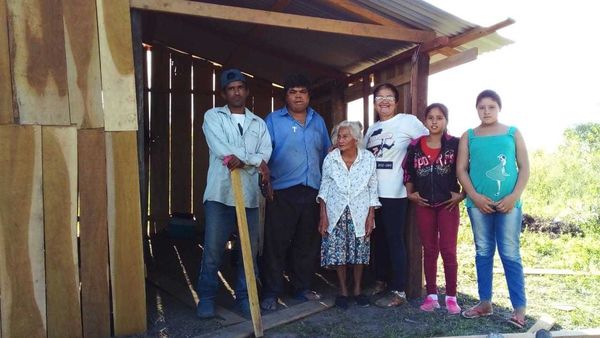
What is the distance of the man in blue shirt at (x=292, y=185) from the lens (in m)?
4.15

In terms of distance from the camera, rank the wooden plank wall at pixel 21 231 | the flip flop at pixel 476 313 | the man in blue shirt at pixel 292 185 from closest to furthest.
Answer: the wooden plank wall at pixel 21 231 → the flip flop at pixel 476 313 → the man in blue shirt at pixel 292 185

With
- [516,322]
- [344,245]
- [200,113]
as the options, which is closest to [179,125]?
[200,113]

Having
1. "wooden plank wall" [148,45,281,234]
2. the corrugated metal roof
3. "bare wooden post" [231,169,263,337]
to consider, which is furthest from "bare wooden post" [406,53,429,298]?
"wooden plank wall" [148,45,281,234]

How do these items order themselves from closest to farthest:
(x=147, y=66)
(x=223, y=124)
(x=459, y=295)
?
(x=223, y=124) < (x=459, y=295) < (x=147, y=66)

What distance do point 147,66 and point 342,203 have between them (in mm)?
5208

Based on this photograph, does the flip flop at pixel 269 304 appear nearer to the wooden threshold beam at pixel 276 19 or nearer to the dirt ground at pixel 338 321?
the dirt ground at pixel 338 321

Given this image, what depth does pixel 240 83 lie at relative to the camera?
3816mm

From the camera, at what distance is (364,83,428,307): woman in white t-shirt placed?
417 cm

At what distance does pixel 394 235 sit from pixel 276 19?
210 centimetres

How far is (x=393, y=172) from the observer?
416cm

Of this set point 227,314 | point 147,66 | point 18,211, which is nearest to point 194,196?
point 147,66

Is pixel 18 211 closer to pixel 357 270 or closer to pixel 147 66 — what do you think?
pixel 357 270

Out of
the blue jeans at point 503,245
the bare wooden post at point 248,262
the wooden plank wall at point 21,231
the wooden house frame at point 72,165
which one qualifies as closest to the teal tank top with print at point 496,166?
the blue jeans at point 503,245

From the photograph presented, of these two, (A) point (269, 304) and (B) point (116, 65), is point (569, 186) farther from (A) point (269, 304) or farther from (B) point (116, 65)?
(B) point (116, 65)
